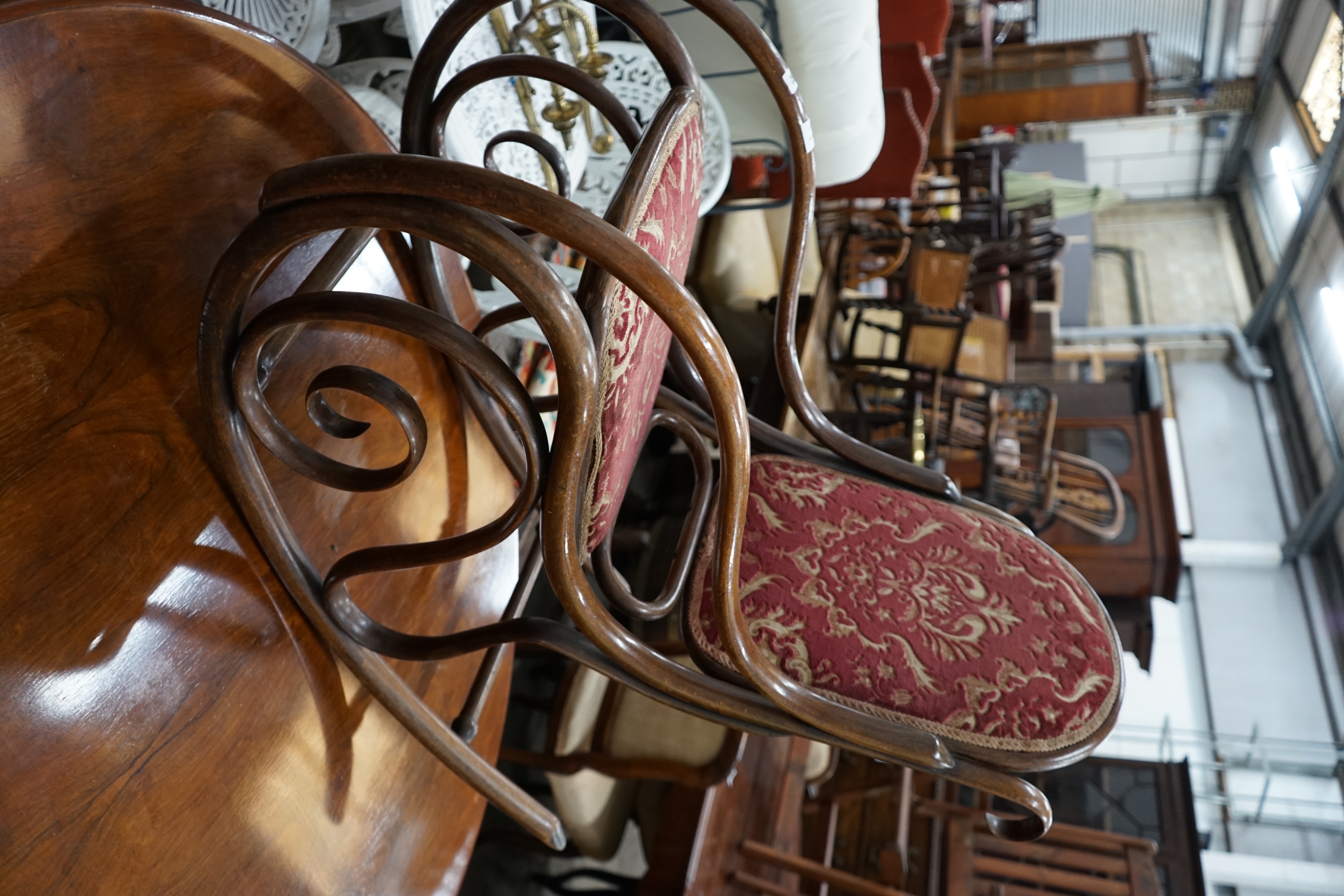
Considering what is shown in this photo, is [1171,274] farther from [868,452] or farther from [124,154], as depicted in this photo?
[124,154]

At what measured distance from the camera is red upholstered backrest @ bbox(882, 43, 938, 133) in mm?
2629

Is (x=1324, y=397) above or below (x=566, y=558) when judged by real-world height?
above

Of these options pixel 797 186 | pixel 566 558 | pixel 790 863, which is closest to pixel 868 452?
pixel 797 186

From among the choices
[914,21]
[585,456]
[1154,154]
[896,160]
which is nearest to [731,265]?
[896,160]

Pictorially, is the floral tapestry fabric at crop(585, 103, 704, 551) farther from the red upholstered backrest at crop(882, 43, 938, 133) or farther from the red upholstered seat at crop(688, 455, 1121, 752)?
the red upholstered backrest at crop(882, 43, 938, 133)

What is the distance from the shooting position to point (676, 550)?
3.00ft

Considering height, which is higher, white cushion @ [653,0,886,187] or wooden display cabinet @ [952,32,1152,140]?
wooden display cabinet @ [952,32,1152,140]

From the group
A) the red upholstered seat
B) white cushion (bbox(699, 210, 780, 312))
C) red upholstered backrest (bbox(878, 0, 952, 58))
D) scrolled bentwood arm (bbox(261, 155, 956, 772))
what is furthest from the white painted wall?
scrolled bentwood arm (bbox(261, 155, 956, 772))

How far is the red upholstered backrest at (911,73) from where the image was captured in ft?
8.63

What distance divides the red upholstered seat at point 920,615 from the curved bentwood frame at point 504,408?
40mm

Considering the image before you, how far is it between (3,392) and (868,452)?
2.64ft

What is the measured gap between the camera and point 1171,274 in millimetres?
7461

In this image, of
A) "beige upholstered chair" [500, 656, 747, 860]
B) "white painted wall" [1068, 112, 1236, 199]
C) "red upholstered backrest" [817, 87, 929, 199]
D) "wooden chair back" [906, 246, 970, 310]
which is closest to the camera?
"beige upholstered chair" [500, 656, 747, 860]

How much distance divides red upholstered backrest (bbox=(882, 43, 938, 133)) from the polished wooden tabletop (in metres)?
2.34
